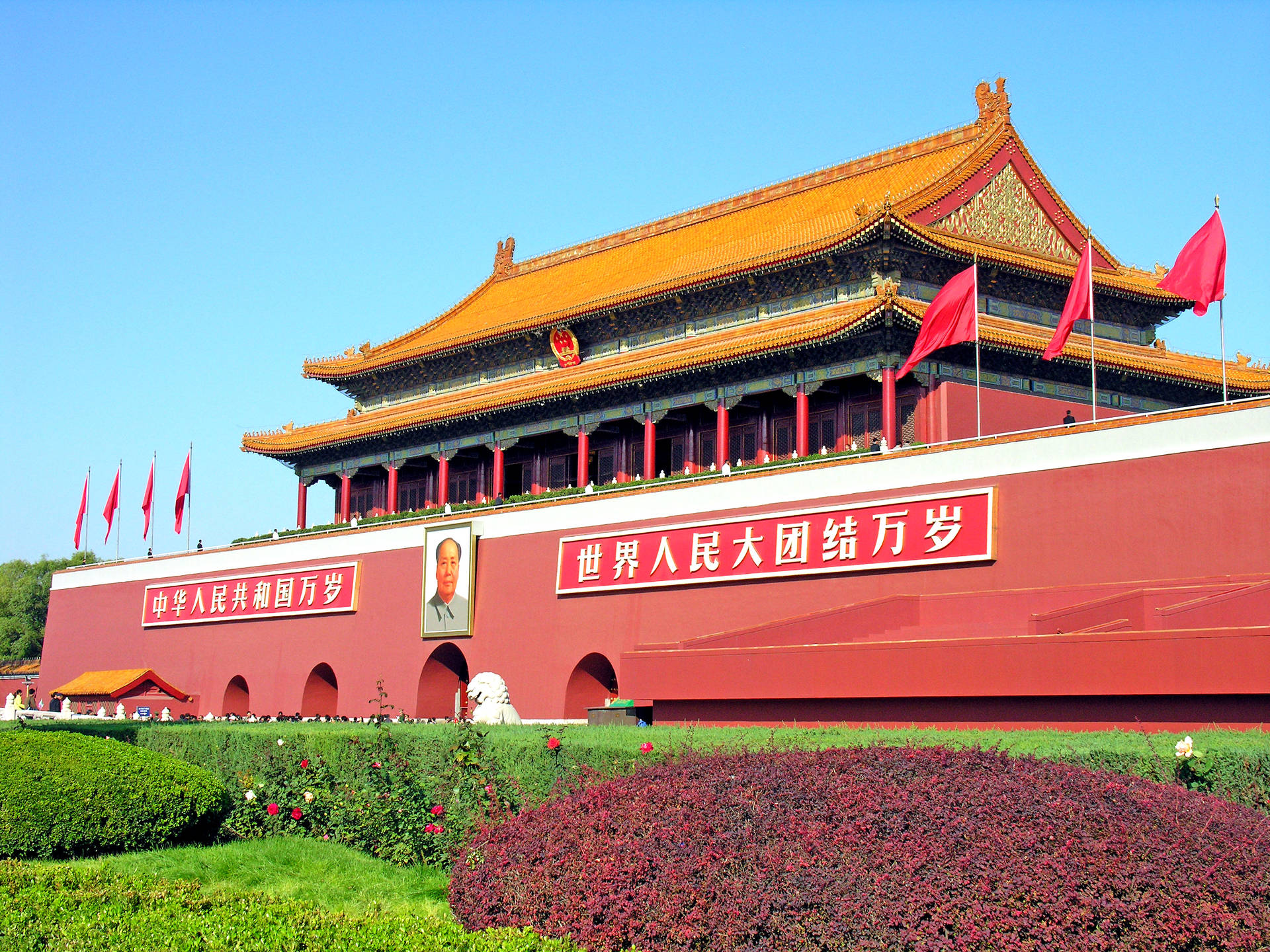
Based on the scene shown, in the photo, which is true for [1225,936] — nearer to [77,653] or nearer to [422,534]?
[422,534]

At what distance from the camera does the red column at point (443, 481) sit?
3120cm

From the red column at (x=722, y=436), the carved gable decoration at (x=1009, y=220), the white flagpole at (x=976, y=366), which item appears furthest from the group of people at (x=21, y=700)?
the carved gable decoration at (x=1009, y=220)

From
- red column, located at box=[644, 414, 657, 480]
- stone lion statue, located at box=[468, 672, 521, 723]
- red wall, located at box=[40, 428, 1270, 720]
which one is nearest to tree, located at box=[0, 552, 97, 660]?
red wall, located at box=[40, 428, 1270, 720]

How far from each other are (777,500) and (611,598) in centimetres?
386

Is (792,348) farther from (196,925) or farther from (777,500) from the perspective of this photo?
(196,925)

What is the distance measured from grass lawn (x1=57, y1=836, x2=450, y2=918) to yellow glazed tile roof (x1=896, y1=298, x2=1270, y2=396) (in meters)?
13.8

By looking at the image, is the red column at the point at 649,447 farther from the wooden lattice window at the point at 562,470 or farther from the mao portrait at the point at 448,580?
the mao portrait at the point at 448,580

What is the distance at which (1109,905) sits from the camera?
271 inches

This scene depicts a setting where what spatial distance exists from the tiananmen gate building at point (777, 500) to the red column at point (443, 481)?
9.7 inches

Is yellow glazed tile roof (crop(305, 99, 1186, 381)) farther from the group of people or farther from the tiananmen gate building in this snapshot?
the group of people

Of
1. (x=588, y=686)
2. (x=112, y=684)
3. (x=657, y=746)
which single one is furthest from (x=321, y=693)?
(x=657, y=746)

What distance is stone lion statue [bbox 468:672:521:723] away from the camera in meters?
18.8

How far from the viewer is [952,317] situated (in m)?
20.3

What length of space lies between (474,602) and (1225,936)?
20.5m
